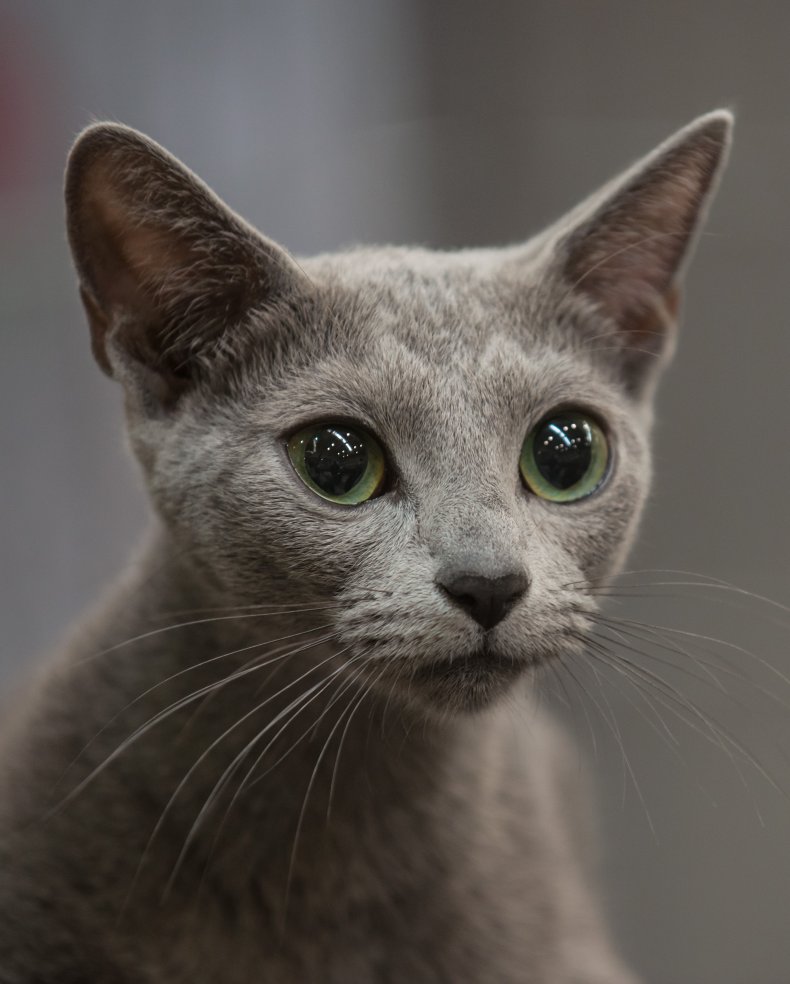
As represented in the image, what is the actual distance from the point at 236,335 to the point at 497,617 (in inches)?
15.4

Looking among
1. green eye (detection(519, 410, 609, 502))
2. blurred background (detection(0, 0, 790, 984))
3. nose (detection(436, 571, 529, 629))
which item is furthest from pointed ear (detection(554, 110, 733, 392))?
blurred background (detection(0, 0, 790, 984))

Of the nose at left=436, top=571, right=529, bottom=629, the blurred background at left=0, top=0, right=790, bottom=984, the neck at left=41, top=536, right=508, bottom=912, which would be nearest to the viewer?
the nose at left=436, top=571, right=529, bottom=629

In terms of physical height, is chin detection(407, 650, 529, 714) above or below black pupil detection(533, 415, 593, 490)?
below

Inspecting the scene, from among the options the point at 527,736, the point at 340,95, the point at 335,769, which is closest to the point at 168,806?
the point at 335,769

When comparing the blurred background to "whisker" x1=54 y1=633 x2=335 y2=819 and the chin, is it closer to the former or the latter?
"whisker" x1=54 y1=633 x2=335 y2=819

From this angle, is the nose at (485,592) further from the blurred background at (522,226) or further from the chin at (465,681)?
the blurred background at (522,226)

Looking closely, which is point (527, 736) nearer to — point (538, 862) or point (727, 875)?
point (538, 862)

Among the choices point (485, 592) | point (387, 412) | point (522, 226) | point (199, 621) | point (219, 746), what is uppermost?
point (522, 226)

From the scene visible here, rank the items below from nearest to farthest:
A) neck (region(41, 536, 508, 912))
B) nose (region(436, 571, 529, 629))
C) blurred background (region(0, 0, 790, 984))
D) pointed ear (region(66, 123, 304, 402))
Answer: nose (region(436, 571, 529, 629)), pointed ear (region(66, 123, 304, 402)), neck (region(41, 536, 508, 912)), blurred background (region(0, 0, 790, 984))

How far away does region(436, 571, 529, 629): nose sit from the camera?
91 centimetres

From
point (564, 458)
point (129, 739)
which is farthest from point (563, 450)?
point (129, 739)

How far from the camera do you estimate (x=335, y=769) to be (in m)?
1.12

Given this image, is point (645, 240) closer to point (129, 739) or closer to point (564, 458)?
point (564, 458)

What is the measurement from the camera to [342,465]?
1.03m
